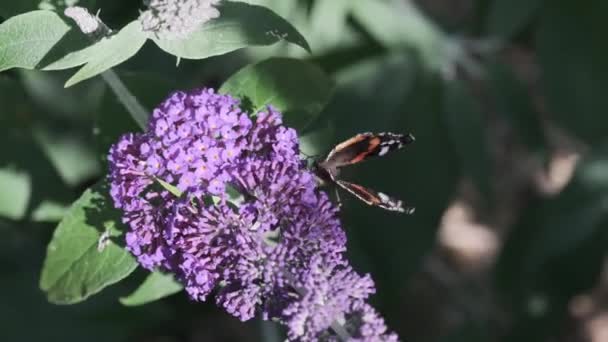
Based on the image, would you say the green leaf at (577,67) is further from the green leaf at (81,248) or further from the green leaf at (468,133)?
the green leaf at (81,248)

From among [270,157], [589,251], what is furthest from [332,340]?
[589,251]

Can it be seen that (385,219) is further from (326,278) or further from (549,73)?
(326,278)

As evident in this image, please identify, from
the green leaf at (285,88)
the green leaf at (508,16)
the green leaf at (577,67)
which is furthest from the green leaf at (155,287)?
the green leaf at (577,67)

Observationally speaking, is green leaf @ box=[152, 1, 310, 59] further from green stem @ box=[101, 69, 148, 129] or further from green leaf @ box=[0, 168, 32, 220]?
green leaf @ box=[0, 168, 32, 220]

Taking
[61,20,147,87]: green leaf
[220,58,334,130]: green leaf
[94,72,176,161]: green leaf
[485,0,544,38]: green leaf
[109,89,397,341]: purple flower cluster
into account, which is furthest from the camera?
[485,0,544,38]: green leaf

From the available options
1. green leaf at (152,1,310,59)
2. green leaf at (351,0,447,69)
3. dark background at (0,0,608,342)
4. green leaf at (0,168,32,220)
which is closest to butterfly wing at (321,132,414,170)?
green leaf at (152,1,310,59)
